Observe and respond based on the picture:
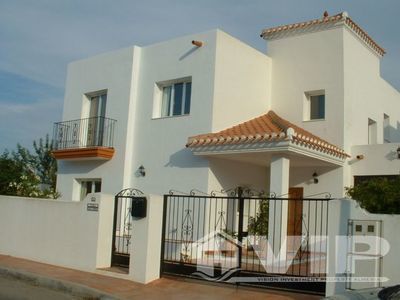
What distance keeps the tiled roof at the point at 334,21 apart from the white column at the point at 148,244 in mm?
8826

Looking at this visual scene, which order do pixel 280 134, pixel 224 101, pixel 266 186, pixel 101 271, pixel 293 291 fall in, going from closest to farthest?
pixel 293 291, pixel 101 271, pixel 280 134, pixel 224 101, pixel 266 186

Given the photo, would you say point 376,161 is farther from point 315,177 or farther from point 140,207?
point 140,207

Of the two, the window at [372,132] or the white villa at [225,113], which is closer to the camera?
the white villa at [225,113]

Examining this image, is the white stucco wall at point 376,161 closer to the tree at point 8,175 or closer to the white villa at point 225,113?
the white villa at point 225,113

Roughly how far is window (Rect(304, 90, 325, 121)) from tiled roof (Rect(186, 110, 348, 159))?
1.49m

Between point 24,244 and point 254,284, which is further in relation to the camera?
point 24,244

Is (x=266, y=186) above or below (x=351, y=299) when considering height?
above

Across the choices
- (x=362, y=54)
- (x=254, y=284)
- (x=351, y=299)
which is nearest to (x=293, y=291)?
(x=254, y=284)

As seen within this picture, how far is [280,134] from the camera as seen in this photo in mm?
12117

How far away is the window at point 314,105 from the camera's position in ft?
51.9

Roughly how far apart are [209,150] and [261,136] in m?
1.52

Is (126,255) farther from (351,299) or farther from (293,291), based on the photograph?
(351,299)

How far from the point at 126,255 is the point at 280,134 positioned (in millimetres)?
4716

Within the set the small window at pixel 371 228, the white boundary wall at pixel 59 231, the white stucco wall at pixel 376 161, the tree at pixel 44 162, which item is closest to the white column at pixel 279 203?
the white stucco wall at pixel 376 161
